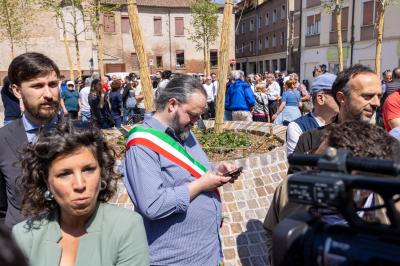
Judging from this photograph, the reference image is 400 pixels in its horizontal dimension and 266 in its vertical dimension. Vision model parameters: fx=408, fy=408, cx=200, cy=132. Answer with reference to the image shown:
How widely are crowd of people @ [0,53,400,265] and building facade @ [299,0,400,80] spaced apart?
25.0 metres

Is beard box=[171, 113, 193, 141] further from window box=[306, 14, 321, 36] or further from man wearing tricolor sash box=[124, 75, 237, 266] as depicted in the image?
window box=[306, 14, 321, 36]

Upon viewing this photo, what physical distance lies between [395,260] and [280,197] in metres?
1.06

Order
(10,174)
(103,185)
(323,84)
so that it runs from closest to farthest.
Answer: (103,185), (10,174), (323,84)

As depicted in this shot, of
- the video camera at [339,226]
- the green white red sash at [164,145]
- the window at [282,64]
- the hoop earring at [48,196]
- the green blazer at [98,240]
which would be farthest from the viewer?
the window at [282,64]

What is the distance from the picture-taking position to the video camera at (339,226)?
875 mm

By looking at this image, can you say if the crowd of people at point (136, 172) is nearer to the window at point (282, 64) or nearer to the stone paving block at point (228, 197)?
the stone paving block at point (228, 197)

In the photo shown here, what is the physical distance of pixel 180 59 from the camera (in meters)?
41.8

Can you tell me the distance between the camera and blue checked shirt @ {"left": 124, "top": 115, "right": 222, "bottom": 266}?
214 cm

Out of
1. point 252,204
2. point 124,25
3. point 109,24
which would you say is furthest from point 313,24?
point 252,204

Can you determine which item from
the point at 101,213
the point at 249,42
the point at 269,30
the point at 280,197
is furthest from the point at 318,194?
the point at 249,42

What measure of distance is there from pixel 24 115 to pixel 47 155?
0.60 metres

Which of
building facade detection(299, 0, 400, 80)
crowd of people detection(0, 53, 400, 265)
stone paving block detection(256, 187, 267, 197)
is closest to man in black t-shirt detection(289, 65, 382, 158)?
crowd of people detection(0, 53, 400, 265)

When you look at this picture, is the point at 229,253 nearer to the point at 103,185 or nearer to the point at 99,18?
the point at 103,185

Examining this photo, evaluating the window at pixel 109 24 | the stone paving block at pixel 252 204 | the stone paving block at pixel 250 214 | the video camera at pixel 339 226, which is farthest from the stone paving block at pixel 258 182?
the window at pixel 109 24
